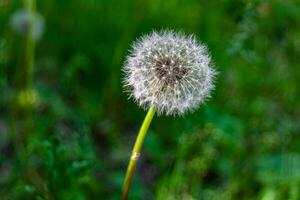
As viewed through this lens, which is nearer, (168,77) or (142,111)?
(168,77)

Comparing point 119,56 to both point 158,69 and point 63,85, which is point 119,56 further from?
point 158,69

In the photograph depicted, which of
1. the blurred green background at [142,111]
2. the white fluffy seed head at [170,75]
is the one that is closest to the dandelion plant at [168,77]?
the white fluffy seed head at [170,75]

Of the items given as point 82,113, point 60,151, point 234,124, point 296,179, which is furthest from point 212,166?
point 60,151

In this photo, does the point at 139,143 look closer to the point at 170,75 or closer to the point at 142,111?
the point at 170,75

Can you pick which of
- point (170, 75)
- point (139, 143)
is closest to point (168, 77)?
point (170, 75)

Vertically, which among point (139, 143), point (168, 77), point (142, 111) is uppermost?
point (142, 111)

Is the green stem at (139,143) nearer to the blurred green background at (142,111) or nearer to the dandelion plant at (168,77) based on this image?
the dandelion plant at (168,77)

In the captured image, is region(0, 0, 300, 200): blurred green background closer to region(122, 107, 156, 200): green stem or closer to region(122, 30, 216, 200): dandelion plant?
region(122, 107, 156, 200): green stem
